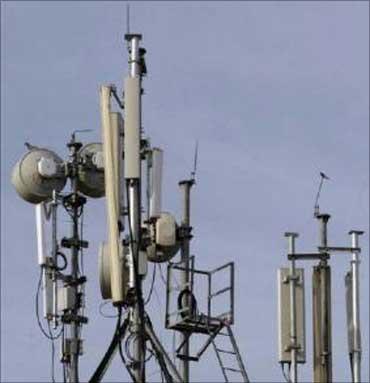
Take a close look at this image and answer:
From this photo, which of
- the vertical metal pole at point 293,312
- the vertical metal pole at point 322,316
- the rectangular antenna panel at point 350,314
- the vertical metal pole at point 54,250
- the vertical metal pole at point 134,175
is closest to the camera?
the vertical metal pole at point 322,316

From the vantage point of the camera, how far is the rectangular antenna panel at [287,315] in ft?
86.0

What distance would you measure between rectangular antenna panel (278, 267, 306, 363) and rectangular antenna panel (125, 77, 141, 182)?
3033 mm

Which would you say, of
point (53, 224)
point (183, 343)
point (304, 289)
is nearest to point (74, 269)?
point (53, 224)

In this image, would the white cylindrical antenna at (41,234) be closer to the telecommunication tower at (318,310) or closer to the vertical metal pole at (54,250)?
the vertical metal pole at (54,250)

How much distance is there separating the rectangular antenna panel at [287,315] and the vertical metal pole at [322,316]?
22cm

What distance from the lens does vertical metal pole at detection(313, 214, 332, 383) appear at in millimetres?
25906

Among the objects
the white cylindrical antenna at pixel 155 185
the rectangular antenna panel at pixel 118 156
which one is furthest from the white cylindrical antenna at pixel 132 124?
the white cylindrical antenna at pixel 155 185

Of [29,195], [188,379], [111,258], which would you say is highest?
[29,195]

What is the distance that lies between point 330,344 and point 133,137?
4768 mm

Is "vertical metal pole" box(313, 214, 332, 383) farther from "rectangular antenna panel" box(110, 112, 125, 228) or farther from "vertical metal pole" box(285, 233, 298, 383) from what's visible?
"rectangular antenna panel" box(110, 112, 125, 228)

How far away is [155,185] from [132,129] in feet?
4.14

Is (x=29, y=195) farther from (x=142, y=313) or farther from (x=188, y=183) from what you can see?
(x=142, y=313)

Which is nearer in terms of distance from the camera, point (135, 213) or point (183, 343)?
point (135, 213)

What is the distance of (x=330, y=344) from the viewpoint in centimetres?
2617
